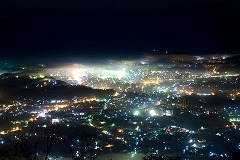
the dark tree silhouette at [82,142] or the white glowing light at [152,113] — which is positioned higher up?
the dark tree silhouette at [82,142]

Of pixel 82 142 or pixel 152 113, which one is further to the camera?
pixel 152 113

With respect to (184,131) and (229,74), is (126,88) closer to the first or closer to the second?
(229,74)

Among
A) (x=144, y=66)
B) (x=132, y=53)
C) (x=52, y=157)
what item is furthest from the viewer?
(x=132, y=53)

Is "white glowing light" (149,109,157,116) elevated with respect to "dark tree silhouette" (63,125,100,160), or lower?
lower

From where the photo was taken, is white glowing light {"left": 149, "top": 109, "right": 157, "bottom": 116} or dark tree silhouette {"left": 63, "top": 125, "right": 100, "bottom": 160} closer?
dark tree silhouette {"left": 63, "top": 125, "right": 100, "bottom": 160}

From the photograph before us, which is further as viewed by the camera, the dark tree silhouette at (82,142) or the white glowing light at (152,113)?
the white glowing light at (152,113)

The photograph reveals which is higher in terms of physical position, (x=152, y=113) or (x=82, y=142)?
(x=82, y=142)

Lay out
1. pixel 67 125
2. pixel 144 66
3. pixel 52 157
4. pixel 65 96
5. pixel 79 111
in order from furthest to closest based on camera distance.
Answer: pixel 144 66, pixel 65 96, pixel 79 111, pixel 67 125, pixel 52 157

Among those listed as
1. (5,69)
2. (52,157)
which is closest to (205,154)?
(52,157)

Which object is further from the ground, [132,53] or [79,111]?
[132,53]

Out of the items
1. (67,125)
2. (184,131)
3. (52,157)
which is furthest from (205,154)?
(67,125)

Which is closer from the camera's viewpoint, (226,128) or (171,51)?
(226,128)
